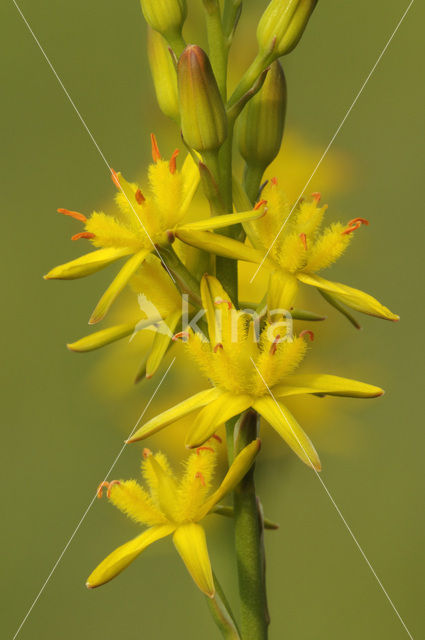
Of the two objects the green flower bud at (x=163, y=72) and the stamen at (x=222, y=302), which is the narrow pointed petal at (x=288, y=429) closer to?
the stamen at (x=222, y=302)

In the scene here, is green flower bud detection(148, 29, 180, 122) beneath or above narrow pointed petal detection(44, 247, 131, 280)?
above

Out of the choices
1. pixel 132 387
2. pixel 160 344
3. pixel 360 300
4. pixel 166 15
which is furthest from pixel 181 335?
pixel 132 387

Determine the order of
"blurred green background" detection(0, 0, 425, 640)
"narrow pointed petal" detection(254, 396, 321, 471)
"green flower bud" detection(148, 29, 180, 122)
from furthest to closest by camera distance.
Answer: "blurred green background" detection(0, 0, 425, 640) < "green flower bud" detection(148, 29, 180, 122) < "narrow pointed petal" detection(254, 396, 321, 471)

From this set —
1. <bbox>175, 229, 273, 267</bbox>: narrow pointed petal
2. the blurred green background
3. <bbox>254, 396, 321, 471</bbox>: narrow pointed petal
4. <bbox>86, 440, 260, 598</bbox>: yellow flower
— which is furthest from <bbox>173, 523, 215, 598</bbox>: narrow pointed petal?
the blurred green background

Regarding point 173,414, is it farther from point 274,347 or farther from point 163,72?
point 163,72

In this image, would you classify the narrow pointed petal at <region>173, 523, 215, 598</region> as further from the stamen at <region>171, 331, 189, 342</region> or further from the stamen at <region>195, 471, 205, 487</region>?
the stamen at <region>171, 331, 189, 342</region>

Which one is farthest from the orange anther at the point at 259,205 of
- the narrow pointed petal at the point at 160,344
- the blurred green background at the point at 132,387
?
the blurred green background at the point at 132,387
